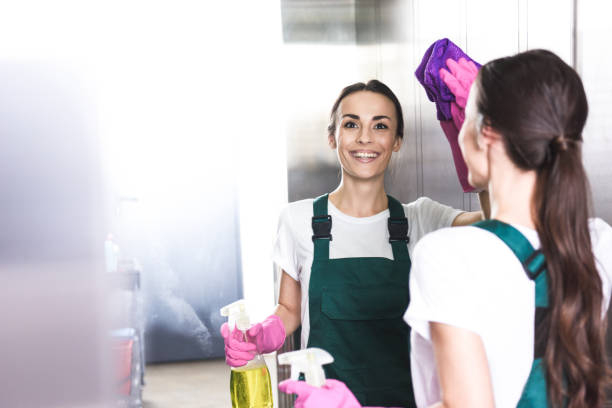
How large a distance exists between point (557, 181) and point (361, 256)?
676 mm

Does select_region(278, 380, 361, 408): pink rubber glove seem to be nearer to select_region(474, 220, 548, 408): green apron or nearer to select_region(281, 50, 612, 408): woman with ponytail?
select_region(281, 50, 612, 408): woman with ponytail

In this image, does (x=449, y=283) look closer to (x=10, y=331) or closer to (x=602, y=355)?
(x=602, y=355)

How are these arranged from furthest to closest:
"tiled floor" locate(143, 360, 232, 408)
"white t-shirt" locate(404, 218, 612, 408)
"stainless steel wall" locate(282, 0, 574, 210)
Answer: "tiled floor" locate(143, 360, 232, 408)
"stainless steel wall" locate(282, 0, 574, 210)
"white t-shirt" locate(404, 218, 612, 408)

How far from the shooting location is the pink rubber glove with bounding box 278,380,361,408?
2.32 ft

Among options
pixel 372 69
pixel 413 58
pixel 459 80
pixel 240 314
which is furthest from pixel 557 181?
pixel 372 69

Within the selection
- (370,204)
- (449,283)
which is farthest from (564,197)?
(370,204)

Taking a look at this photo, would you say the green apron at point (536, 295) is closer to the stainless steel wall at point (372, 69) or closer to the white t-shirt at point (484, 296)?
the white t-shirt at point (484, 296)

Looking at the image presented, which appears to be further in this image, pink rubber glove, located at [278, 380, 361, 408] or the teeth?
the teeth

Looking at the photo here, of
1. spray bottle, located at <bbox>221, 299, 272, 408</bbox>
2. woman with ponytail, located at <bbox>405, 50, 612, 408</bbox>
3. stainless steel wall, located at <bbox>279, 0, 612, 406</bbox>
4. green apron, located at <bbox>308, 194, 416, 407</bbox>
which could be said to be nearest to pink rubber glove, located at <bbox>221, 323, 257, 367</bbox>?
spray bottle, located at <bbox>221, 299, 272, 408</bbox>

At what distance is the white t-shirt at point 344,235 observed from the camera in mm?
1321

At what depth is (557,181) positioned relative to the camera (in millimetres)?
679

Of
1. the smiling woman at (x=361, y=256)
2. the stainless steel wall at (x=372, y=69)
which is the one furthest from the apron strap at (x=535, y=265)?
the stainless steel wall at (x=372, y=69)

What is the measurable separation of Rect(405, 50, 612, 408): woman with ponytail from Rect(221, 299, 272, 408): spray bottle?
467 millimetres

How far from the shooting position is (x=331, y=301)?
1.29 m
